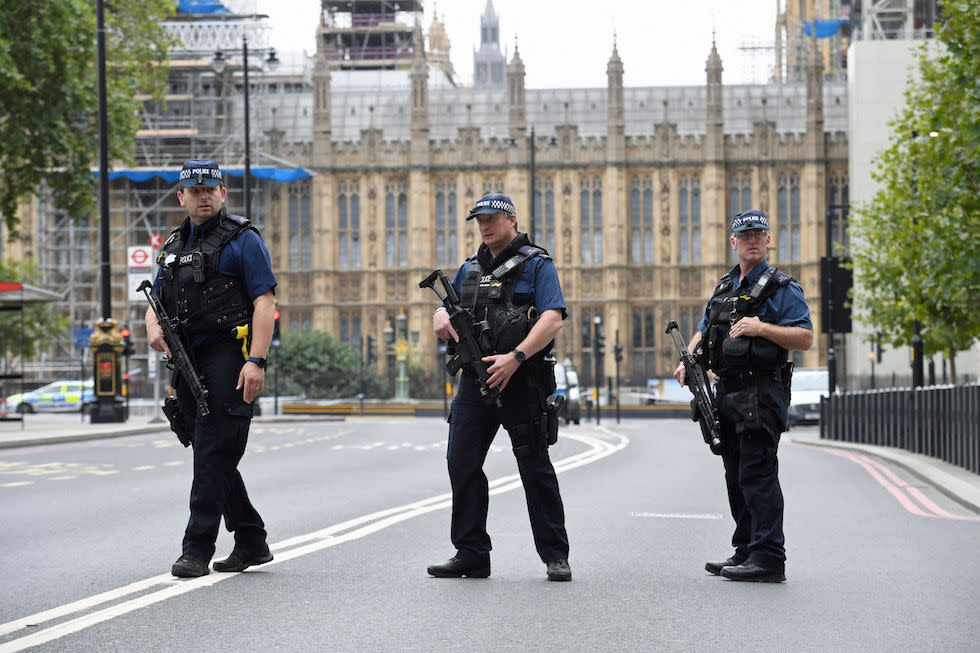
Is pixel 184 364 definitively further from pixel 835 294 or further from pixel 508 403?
pixel 835 294

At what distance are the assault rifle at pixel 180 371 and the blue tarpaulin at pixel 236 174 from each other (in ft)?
179

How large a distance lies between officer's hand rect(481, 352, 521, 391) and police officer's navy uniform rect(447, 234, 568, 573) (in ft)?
0.49

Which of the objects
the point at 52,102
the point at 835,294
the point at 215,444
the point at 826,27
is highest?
the point at 826,27

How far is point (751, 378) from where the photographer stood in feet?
24.0

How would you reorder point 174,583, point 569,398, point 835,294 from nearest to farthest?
point 174,583 < point 835,294 < point 569,398

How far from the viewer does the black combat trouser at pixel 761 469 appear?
715cm

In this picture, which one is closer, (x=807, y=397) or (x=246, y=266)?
(x=246, y=266)

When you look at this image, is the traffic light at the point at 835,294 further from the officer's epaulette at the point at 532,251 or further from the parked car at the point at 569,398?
the officer's epaulette at the point at 532,251

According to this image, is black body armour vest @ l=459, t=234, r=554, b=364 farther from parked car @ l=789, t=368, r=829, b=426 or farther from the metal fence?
parked car @ l=789, t=368, r=829, b=426

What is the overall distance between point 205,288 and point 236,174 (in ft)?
184

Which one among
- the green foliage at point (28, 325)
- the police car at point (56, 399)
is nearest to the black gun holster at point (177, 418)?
the police car at point (56, 399)

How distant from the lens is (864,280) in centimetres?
4000

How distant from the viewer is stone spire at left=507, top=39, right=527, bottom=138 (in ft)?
207

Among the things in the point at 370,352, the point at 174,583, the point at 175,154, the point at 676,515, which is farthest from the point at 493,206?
the point at 175,154
